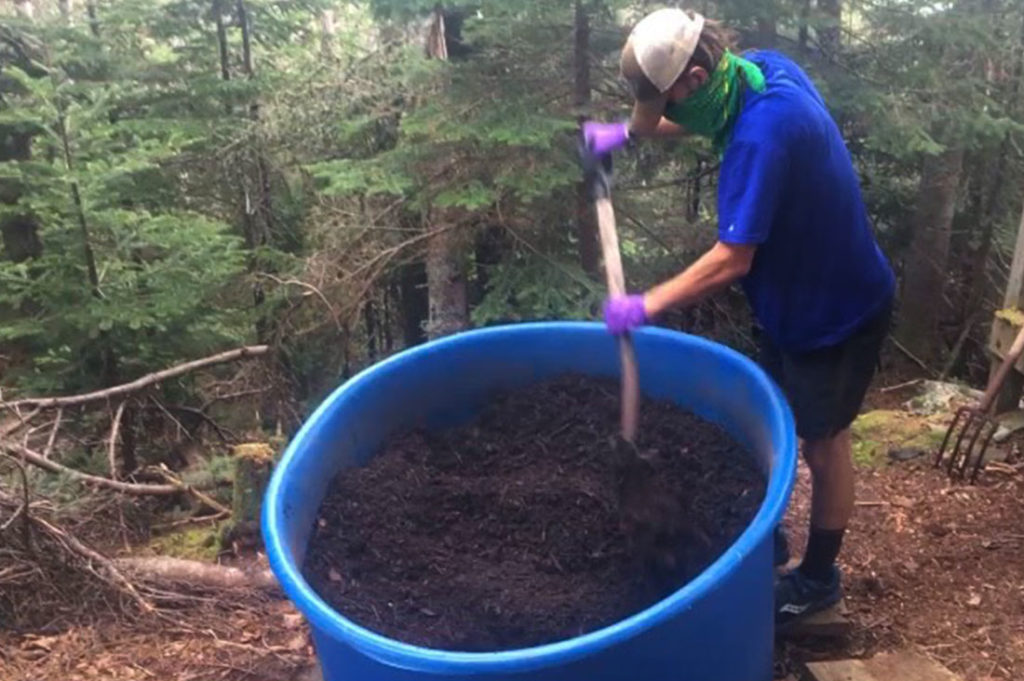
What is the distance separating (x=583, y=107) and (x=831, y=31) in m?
2.32

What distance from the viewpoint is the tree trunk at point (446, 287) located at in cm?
532

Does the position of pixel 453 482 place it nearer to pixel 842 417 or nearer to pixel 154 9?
pixel 842 417

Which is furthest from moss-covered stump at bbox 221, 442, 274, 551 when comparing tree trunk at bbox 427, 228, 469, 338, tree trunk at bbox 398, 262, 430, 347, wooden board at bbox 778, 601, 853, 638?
tree trunk at bbox 398, 262, 430, 347

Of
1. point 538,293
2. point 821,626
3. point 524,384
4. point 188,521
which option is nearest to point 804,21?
point 538,293

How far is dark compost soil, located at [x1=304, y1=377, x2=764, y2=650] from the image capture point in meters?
1.85

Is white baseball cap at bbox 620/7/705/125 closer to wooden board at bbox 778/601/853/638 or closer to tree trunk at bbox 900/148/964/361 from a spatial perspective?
wooden board at bbox 778/601/853/638

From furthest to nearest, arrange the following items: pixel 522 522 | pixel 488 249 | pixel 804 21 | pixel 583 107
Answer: pixel 488 249 < pixel 804 21 < pixel 583 107 < pixel 522 522

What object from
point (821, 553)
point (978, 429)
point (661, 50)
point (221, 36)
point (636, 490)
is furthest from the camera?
point (221, 36)

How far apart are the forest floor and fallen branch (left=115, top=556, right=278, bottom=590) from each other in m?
0.09

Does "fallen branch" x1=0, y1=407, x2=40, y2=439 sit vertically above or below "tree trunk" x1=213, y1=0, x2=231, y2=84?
below

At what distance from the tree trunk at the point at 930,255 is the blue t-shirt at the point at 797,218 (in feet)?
15.3

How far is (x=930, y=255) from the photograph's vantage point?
6.89 meters

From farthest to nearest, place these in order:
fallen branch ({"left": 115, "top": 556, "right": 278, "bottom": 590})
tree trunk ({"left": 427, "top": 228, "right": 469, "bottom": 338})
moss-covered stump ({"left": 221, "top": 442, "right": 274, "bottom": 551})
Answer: tree trunk ({"left": 427, "top": 228, "right": 469, "bottom": 338}), moss-covered stump ({"left": 221, "top": 442, "right": 274, "bottom": 551}), fallen branch ({"left": 115, "top": 556, "right": 278, "bottom": 590})

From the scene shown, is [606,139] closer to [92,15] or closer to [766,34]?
[766,34]
